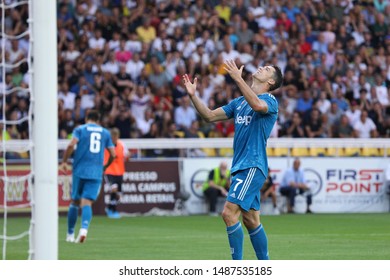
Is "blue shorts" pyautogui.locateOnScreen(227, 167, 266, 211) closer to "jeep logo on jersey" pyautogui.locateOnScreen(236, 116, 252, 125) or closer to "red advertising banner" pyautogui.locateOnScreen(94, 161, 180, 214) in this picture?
"jeep logo on jersey" pyautogui.locateOnScreen(236, 116, 252, 125)

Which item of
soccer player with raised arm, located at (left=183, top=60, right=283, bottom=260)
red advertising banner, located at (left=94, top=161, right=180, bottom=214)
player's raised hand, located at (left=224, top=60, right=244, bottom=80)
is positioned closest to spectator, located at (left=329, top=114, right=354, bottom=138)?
red advertising banner, located at (left=94, top=161, right=180, bottom=214)

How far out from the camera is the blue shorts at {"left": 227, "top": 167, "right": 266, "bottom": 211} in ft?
35.2

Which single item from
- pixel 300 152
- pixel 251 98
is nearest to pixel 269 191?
pixel 300 152

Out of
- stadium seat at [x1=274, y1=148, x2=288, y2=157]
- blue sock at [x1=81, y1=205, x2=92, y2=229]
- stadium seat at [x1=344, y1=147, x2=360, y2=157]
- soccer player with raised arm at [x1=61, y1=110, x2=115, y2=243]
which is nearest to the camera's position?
blue sock at [x1=81, y1=205, x2=92, y2=229]

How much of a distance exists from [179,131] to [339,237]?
9080 millimetres

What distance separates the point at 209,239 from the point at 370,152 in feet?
33.2

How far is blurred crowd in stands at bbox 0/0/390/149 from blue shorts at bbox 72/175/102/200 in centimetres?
715

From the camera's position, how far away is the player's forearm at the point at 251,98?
33.8ft

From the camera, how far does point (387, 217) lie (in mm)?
22906

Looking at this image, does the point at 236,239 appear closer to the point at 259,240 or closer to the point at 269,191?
the point at 259,240

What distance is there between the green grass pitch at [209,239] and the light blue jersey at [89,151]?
3.68ft

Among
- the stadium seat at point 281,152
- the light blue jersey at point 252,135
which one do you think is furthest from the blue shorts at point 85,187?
the stadium seat at point 281,152

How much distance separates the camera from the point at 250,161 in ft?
35.7
